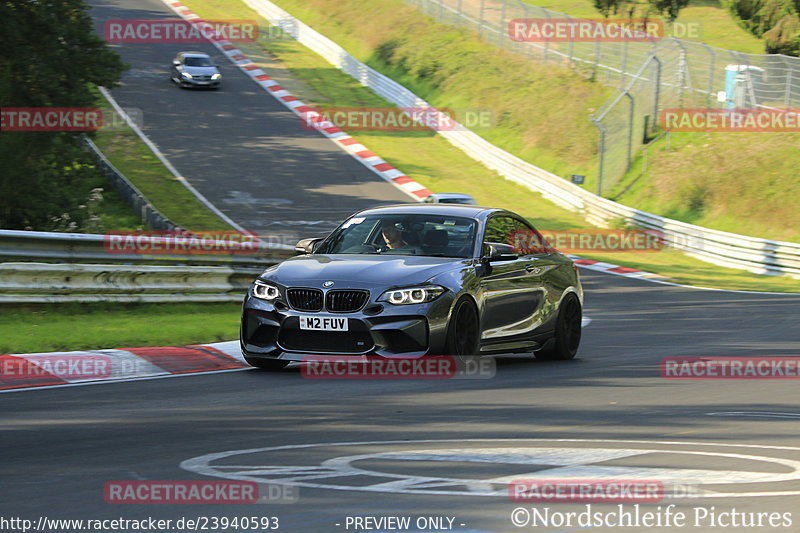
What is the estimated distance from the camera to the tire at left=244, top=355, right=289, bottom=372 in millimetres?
10258

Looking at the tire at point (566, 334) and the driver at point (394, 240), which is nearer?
the driver at point (394, 240)

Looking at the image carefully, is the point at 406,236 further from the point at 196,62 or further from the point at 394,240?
the point at 196,62

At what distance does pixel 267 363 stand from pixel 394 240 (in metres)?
1.63

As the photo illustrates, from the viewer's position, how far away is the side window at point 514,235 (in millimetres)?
11367

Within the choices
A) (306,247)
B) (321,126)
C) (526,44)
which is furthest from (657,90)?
(306,247)

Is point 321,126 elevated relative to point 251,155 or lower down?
elevated

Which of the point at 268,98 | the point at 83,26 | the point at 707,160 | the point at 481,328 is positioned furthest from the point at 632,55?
the point at 481,328

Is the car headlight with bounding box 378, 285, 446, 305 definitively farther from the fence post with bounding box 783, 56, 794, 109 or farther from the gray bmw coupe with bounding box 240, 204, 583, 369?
the fence post with bounding box 783, 56, 794, 109

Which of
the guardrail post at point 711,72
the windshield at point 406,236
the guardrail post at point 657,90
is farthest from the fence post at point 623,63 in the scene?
the windshield at point 406,236

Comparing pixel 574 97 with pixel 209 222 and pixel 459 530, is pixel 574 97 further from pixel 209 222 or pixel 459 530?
pixel 459 530

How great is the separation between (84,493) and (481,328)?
5.69 m

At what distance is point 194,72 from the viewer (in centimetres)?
4334

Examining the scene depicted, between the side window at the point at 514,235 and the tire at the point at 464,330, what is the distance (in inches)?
36.2

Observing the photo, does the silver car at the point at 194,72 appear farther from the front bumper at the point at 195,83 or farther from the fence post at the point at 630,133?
the fence post at the point at 630,133
